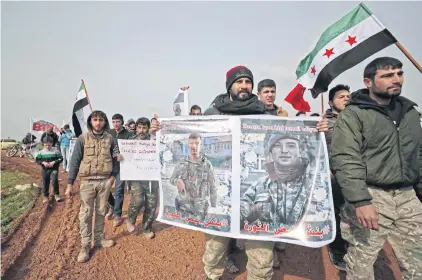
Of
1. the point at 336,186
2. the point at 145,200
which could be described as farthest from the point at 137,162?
the point at 336,186

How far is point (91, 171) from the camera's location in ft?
14.0

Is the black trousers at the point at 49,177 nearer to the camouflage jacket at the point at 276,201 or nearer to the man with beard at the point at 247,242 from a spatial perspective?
the man with beard at the point at 247,242

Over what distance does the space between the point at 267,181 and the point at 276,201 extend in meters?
0.20

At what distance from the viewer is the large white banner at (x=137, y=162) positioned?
15.9ft

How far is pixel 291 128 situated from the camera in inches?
102

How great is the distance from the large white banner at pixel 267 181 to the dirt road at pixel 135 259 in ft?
4.86

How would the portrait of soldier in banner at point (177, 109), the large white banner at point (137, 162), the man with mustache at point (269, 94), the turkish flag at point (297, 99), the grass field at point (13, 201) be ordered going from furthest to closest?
the grass field at point (13, 201) → the portrait of soldier in banner at point (177, 109) → the large white banner at point (137, 162) → the turkish flag at point (297, 99) → the man with mustache at point (269, 94)

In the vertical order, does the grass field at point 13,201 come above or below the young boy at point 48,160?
below

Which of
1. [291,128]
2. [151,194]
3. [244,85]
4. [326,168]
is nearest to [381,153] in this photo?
[326,168]

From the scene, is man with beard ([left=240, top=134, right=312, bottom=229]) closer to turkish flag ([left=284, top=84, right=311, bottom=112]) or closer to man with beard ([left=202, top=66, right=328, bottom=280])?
man with beard ([left=202, top=66, right=328, bottom=280])

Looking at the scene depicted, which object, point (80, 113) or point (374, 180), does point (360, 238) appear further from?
point (80, 113)

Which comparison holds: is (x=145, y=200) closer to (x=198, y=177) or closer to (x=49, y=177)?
(x=198, y=177)

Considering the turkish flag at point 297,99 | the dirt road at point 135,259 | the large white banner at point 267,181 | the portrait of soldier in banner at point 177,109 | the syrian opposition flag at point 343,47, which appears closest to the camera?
the large white banner at point 267,181

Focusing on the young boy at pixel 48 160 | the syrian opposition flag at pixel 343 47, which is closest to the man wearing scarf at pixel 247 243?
the syrian opposition flag at pixel 343 47
